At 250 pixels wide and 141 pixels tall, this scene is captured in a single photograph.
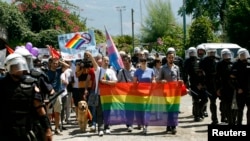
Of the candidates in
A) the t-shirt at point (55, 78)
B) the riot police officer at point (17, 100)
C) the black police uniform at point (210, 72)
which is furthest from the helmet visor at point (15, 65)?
the black police uniform at point (210, 72)

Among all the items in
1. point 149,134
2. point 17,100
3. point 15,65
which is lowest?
point 149,134

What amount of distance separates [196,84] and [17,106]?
27.4ft

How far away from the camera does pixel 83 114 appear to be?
1347 cm

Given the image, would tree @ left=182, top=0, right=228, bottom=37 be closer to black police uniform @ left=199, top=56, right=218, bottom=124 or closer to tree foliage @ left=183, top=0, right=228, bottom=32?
tree foliage @ left=183, top=0, right=228, bottom=32

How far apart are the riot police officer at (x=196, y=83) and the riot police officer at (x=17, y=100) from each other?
7987mm

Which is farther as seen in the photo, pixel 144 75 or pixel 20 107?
pixel 144 75

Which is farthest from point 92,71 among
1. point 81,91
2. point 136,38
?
point 136,38

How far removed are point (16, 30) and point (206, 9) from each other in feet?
125

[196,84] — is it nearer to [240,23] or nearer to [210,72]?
[210,72]

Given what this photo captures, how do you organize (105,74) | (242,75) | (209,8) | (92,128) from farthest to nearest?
(209,8) → (92,128) → (105,74) → (242,75)

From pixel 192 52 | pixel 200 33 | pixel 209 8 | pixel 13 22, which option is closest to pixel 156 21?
pixel 209 8

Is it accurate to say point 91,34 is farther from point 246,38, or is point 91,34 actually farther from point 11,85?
point 246,38

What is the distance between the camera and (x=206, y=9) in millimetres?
68500

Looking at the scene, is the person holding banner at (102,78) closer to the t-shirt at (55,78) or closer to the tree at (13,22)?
the t-shirt at (55,78)
